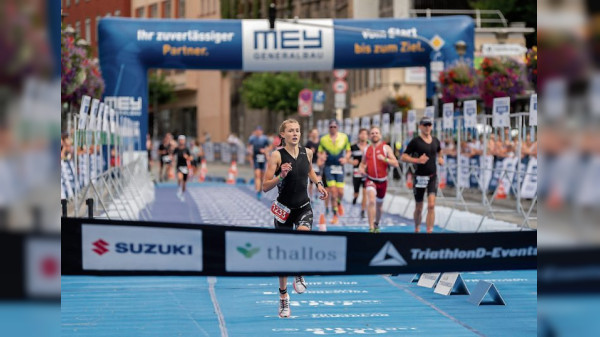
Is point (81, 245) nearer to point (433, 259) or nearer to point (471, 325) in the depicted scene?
point (433, 259)

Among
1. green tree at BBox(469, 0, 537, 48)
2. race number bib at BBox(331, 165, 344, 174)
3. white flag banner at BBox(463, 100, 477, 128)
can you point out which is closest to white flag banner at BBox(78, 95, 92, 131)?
race number bib at BBox(331, 165, 344, 174)

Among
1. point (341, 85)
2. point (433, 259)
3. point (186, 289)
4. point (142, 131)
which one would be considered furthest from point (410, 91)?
point (433, 259)

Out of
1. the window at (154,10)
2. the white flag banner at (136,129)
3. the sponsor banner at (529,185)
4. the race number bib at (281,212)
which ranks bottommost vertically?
the sponsor banner at (529,185)

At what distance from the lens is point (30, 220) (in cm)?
274

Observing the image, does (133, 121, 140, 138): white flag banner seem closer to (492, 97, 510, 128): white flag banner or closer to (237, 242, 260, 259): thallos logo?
(492, 97, 510, 128): white flag banner

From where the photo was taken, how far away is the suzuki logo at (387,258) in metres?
5.75

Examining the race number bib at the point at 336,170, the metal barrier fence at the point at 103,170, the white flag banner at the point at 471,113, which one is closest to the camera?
the metal barrier fence at the point at 103,170

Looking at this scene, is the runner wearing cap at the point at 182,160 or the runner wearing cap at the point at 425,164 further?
the runner wearing cap at the point at 182,160

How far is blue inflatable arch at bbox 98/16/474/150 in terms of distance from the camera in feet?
98.5

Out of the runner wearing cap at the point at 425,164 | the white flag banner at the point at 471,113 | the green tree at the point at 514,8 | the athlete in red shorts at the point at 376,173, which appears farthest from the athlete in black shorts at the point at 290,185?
the green tree at the point at 514,8

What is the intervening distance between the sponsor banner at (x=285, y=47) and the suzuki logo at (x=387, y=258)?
24.5m

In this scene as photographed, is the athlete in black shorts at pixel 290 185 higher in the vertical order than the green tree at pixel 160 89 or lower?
lower

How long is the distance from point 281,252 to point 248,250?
0.20 metres

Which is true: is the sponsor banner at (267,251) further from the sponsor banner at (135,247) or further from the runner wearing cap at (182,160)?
the runner wearing cap at (182,160)
